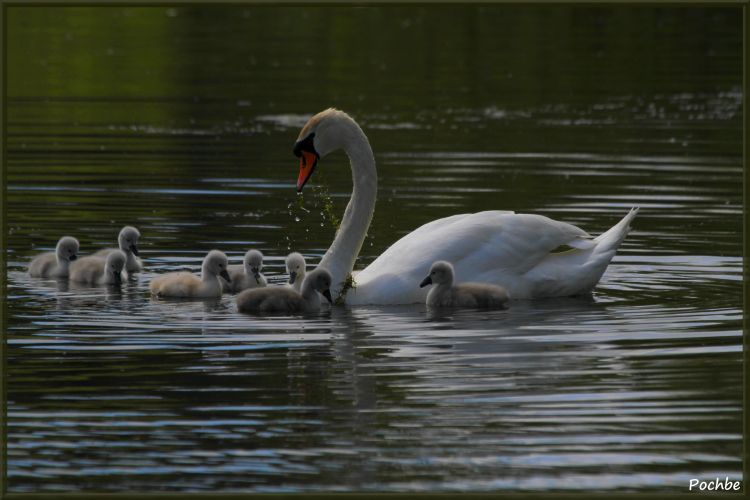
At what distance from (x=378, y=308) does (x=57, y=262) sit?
10.4 feet

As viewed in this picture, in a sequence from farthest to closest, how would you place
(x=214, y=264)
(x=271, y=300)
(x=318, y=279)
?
1. (x=214, y=264)
2. (x=318, y=279)
3. (x=271, y=300)

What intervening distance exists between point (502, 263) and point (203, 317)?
251cm

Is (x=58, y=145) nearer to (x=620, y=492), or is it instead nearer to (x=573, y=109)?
(x=573, y=109)

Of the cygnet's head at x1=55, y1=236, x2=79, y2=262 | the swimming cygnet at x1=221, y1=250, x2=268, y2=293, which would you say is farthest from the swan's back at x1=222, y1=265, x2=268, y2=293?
the cygnet's head at x1=55, y1=236, x2=79, y2=262

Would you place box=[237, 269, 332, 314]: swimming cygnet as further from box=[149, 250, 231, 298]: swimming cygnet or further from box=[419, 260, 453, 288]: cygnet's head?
box=[419, 260, 453, 288]: cygnet's head

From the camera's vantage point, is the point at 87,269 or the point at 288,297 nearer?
the point at 288,297

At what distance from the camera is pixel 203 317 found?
38.7 feet

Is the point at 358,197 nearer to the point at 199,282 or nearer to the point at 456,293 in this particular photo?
the point at 456,293

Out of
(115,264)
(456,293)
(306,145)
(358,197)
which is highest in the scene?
(306,145)

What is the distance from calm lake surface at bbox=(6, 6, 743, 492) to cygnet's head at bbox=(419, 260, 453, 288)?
279mm

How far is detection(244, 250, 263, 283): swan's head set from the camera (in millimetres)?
12625

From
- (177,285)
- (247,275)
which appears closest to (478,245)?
(247,275)

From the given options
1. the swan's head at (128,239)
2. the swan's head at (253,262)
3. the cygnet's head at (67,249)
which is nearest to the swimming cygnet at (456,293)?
the swan's head at (253,262)

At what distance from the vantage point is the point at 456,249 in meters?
12.4
